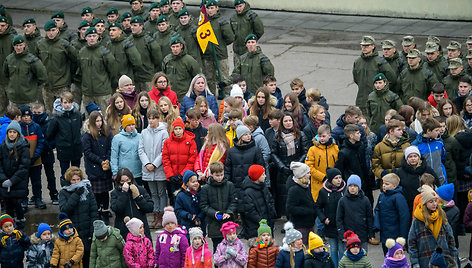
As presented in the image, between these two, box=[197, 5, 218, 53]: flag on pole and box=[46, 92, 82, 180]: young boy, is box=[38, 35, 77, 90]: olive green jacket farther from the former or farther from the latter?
box=[46, 92, 82, 180]: young boy

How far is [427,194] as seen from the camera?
12242 millimetres

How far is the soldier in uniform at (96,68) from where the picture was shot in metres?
18.5

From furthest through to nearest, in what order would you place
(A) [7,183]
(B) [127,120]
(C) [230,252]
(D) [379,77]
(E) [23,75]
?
(E) [23,75]
(D) [379,77]
(B) [127,120]
(A) [7,183]
(C) [230,252]

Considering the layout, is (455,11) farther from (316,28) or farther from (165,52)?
(165,52)

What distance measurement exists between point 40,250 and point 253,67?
695 centimetres

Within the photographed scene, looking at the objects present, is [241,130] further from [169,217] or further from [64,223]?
[64,223]

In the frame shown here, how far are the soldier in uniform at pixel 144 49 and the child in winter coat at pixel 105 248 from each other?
7429 millimetres

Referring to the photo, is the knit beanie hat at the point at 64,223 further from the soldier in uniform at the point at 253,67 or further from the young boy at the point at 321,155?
the soldier in uniform at the point at 253,67

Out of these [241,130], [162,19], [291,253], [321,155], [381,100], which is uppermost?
[162,19]

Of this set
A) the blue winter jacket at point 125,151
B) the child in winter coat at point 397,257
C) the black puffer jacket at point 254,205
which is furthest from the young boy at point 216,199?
the child in winter coat at point 397,257

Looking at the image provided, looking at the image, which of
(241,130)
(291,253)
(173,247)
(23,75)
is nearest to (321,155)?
(241,130)

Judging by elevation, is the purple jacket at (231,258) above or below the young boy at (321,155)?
below

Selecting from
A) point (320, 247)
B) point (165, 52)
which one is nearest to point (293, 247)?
point (320, 247)

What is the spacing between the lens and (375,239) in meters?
14.2
